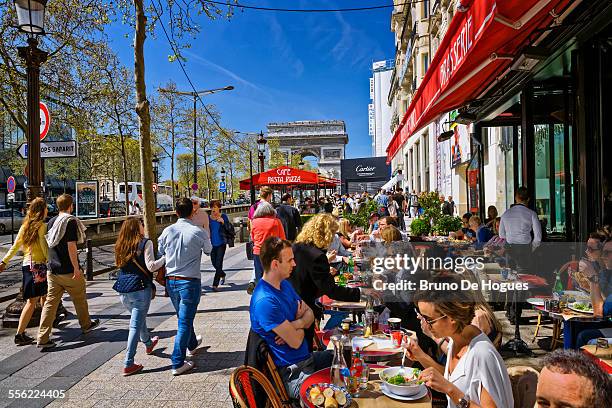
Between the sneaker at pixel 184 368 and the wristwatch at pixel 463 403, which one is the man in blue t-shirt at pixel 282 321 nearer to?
the wristwatch at pixel 463 403

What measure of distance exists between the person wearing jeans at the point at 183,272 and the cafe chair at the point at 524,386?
352 cm

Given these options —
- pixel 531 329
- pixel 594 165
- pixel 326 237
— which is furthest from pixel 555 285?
pixel 326 237

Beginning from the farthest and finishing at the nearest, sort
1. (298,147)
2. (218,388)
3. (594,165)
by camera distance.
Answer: (298,147)
(594,165)
(218,388)

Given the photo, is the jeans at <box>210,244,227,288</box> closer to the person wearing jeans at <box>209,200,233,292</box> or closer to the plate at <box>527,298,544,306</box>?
the person wearing jeans at <box>209,200,233,292</box>

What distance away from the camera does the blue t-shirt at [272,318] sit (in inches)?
121

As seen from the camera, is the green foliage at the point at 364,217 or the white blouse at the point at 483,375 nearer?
the white blouse at the point at 483,375

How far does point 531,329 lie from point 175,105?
Result: 3224 cm

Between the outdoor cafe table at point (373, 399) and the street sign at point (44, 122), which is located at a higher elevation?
the street sign at point (44, 122)

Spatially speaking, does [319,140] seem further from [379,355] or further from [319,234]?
[379,355]

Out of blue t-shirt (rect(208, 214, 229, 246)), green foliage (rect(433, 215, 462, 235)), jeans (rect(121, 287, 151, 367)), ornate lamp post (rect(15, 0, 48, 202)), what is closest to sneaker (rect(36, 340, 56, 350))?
jeans (rect(121, 287, 151, 367))

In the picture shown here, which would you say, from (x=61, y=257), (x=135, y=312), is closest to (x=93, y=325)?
(x=61, y=257)

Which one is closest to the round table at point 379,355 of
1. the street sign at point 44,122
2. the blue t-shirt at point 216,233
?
the blue t-shirt at point 216,233

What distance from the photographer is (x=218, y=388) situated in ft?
14.3

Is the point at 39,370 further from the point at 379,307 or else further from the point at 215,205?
the point at 215,205
